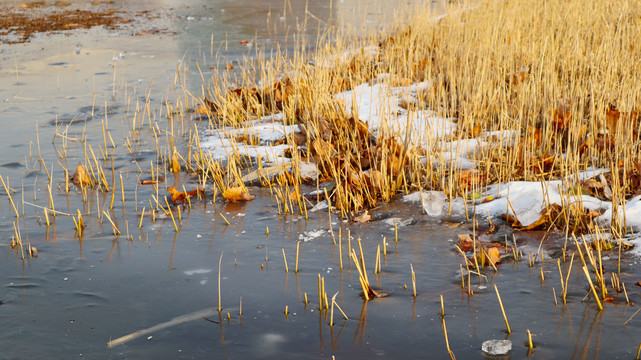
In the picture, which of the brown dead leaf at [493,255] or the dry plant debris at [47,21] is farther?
the dry plant debris at [47,21]

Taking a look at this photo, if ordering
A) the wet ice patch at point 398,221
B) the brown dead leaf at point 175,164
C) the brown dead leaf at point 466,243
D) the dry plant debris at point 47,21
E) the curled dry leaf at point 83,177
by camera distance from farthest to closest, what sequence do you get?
the dry plant debris at point 47,21 → the brown dead leaf at point 175,164 → the curled dry leaf at point 83,177 → the wet ice patch at point 398,221 → the brown dead leaf at point 466,243

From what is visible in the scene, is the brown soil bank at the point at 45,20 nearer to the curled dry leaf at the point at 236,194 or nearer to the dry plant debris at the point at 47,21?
the dry plant debris at the point at 47,21

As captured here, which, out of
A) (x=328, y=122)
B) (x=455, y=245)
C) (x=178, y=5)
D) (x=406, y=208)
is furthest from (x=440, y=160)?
(x=178, y=5)

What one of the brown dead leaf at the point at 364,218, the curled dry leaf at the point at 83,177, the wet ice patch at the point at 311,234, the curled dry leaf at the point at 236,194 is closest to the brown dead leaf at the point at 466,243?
the brown dead leaf at the point at 364,218

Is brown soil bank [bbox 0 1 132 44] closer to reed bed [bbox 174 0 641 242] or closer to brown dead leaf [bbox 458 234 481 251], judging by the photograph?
reed bed [bbox 174 0 641 242]

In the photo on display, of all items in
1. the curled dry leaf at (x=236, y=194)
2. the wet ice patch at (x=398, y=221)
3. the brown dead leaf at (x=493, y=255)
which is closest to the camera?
the brown dead leaf at (x=493, y=255)

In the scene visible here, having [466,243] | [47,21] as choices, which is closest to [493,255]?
[466,243]

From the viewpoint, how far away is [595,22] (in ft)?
22.6

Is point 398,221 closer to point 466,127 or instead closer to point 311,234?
point 311,234

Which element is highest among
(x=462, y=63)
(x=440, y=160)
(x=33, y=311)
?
(x=462, y=63)

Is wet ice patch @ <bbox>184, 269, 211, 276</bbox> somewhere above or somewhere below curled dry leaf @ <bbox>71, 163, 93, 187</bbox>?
below

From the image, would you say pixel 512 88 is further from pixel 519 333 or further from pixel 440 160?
pixel 519 333

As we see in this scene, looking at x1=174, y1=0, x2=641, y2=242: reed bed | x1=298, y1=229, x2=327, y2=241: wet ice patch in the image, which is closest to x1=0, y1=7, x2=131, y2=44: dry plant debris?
x1=174, y1=0, x2=641, y2=242: reed bed

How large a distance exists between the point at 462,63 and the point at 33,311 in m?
4.54
